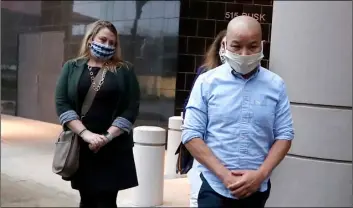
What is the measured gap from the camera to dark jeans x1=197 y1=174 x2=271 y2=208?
9.21 ft

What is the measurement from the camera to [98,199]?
13.7 feet

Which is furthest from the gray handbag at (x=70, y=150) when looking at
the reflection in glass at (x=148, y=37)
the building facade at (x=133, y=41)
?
the reflection in glass at (x=148, y=37)

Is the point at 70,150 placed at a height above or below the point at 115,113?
below

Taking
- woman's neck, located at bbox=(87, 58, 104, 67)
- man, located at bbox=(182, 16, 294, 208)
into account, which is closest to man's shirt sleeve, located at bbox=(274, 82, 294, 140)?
man, located at bbox=(182, 16, 294, 208)

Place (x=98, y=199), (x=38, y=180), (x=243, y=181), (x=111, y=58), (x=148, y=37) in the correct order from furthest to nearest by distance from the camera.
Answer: (x=148, y=37), (x=38, y=180), (x=98, y=199), (x=111, y=58), (x=243, y=181)

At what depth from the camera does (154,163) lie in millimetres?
5980

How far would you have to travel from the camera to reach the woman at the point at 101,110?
398 cm

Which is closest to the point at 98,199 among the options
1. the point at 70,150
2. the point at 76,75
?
the point at 70,150

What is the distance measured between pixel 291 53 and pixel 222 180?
1296 mm

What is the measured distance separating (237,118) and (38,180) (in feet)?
17.0

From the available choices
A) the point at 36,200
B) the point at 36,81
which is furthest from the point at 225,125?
the point at 36,81

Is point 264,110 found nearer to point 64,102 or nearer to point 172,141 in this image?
point 64,102

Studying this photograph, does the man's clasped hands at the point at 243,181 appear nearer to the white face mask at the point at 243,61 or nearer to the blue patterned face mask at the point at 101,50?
the white face mask at the point at 243,61

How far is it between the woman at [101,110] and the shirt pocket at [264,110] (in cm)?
150
